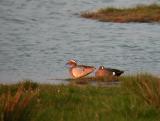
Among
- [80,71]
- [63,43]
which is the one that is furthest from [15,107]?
[63,43]

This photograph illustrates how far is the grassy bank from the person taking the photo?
30.2 metres

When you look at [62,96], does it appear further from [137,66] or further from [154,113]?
[137,66]

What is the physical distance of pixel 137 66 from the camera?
1931cm

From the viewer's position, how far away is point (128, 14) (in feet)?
101

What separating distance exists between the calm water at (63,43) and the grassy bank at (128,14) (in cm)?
75

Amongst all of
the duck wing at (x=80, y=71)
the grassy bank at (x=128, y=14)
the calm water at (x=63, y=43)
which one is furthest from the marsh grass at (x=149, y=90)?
the grassy bank at (x=128, y=14)

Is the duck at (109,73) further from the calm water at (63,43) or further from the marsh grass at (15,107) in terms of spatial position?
the marsh grass at (15,107)

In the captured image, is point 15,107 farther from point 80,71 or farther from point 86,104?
point 80,71

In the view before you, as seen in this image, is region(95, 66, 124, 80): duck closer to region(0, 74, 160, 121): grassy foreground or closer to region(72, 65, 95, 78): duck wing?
region(72, 65, 95, 78): duck wing

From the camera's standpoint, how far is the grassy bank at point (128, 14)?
30203 mm

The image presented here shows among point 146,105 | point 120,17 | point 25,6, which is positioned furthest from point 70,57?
point 25,6

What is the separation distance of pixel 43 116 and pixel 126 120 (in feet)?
3.38

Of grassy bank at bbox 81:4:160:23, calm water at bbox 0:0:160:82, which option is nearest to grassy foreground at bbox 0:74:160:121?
calm water at bbox 0:0:160:82

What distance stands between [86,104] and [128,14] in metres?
20.7
